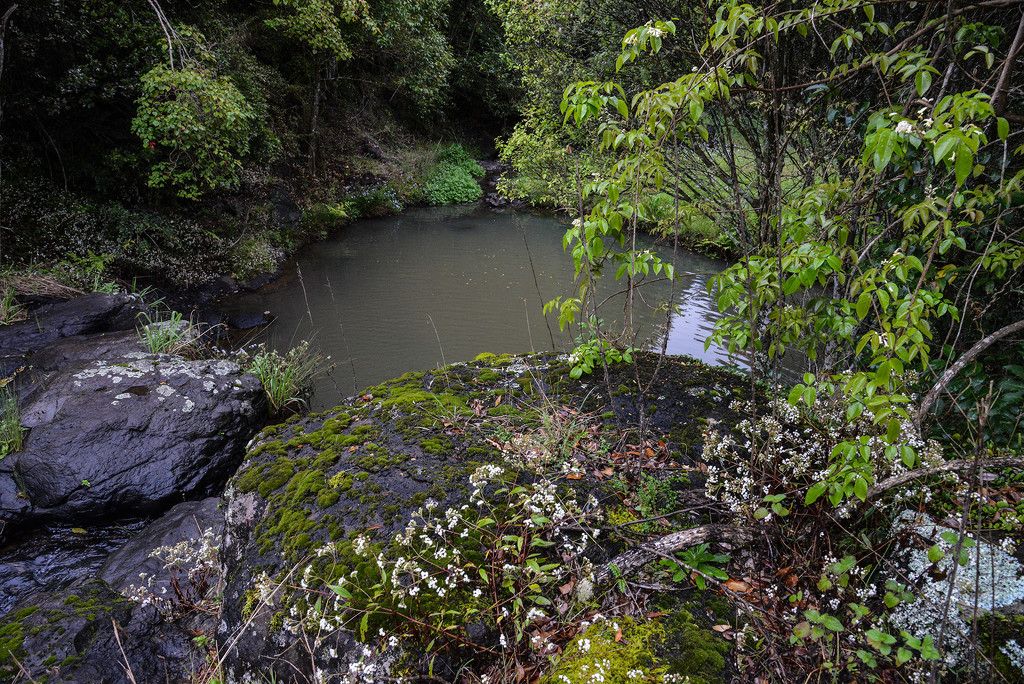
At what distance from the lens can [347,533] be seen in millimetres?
2182

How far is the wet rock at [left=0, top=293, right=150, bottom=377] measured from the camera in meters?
5.02

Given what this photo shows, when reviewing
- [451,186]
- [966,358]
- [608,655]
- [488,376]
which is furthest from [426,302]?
[451,186]

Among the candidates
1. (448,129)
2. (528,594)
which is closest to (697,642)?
(528,594)

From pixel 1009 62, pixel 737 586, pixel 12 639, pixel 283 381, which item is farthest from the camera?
pixel 283 381

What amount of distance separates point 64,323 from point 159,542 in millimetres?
3770

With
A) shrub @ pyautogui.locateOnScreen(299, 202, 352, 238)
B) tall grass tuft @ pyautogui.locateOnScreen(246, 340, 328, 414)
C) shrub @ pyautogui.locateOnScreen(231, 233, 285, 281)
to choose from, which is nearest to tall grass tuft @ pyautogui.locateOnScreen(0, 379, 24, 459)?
tall grass tuft @ pyautogui.locateOnScreen(246, 340, 328, 414)

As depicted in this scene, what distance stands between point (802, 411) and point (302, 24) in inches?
404

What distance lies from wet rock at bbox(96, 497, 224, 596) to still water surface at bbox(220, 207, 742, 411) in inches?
56.3

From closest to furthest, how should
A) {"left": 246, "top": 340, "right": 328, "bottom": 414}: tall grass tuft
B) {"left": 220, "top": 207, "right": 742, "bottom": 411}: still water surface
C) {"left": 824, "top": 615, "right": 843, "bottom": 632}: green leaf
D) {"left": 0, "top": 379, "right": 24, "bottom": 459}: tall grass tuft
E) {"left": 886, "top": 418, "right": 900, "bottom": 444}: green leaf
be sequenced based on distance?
{"left": 886, "top": 418, "right": 900, "bottom": 444}: green leaf, {"left": 824, "top": 615, "right": 843, "bottom": 632}: green leaf, {"left": 0, "top": 379, "right": 24, "bottom": 459}: tall grass tuft, {"left": 246, "top": 340, "right": 328, "bottom": 414}: tall grass tuft, {"left": 220, "top": 207, "right": 742, "bottom": 411}: still water surface

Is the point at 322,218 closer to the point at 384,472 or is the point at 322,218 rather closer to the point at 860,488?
the point at 384,472

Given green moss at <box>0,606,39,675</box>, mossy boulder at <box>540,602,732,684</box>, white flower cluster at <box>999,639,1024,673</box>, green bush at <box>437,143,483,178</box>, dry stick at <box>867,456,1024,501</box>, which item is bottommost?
green moss at <box>0,606,39,675</box>

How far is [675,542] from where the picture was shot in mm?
2064

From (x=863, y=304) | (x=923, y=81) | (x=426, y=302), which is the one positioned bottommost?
(x=426, y=302)

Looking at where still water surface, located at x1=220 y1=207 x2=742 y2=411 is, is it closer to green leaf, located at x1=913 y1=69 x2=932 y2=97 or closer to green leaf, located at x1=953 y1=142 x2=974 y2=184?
green leaf, located at x1=913 y1=69 x2=932 y2=97
